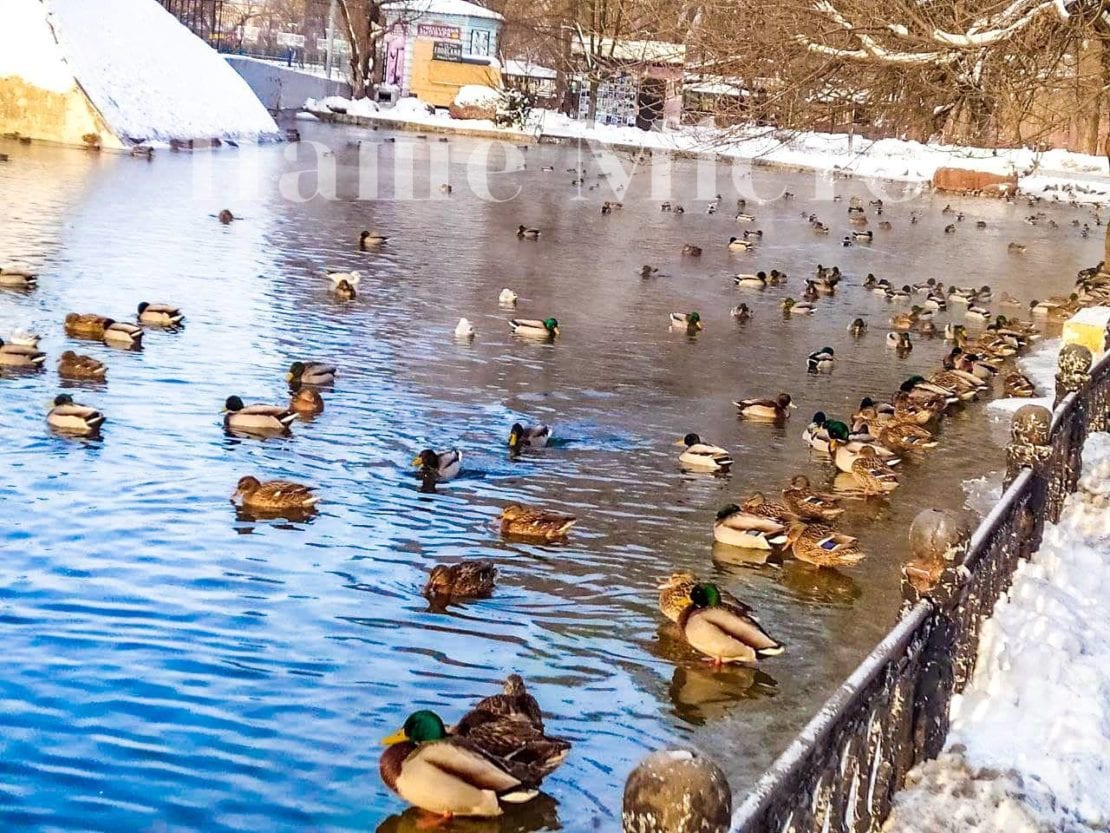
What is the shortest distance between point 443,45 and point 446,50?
1.02 feet

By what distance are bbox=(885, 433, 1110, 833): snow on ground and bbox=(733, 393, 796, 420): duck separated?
553 centimetres

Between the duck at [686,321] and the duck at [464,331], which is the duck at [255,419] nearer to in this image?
the duck at [464,331]

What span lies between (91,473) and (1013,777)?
22.6 feet

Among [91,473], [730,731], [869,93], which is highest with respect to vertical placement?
[869,93]

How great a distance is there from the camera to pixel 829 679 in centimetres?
798

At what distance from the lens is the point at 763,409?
569 inches

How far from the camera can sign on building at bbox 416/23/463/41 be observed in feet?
258

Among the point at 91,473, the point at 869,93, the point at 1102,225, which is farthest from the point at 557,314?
the point at 1102,225

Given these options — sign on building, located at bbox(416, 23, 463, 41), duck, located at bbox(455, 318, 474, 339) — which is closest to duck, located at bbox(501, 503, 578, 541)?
duck, located at bbox(455, 318, 474, 339)

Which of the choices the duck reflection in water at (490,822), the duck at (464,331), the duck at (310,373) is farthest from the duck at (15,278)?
the duck reflection in water at (490,822)

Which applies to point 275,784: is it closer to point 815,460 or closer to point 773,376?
point 815,460

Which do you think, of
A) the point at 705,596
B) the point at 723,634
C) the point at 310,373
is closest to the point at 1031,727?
the point at 723,634

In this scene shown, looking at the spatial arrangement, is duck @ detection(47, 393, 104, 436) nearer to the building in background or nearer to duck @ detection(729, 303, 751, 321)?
duck @ detection(729, 303, 751, 321)

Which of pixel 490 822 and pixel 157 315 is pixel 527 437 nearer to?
pixel 157 315
